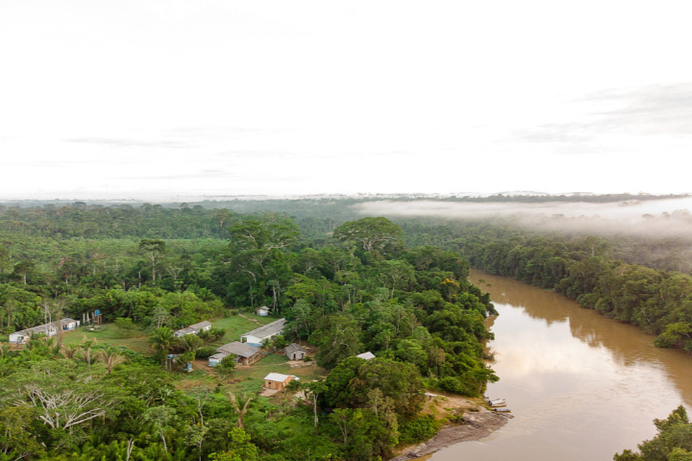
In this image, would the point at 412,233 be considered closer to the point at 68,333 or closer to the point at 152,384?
the point at 68,333

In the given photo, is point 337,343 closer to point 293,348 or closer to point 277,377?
point 277,377

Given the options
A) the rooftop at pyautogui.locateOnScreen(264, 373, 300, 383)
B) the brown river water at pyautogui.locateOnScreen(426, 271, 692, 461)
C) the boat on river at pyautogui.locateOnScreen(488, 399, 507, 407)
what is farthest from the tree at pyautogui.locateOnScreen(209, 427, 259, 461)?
the boat on river at pyautogui.locateOnScreen(488, 399, 507, 407)

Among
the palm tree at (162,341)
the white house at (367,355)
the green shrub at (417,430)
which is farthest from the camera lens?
the palm tree at (162,341)

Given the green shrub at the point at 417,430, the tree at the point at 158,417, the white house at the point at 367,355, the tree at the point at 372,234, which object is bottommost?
the green shrub at the point at 417,430

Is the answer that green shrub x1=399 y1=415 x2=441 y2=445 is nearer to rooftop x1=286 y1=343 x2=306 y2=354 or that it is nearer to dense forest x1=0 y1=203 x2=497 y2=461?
dense forest x1=0 y1=203 x2=497 y2=461

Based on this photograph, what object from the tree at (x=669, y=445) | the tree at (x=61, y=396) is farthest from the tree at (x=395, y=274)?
the tree at (x=61, y=396)

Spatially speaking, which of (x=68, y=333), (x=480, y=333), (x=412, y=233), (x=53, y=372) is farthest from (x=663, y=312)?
(x=412, y=233)

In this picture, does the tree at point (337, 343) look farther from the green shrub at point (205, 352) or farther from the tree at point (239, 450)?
the tree at point (239, 450)
